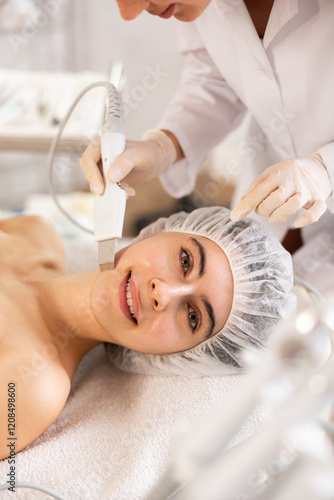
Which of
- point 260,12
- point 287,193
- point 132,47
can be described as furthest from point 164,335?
point 132,47

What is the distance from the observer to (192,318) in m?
1.23

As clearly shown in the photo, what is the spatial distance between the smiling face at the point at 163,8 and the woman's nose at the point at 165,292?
55 centimetres

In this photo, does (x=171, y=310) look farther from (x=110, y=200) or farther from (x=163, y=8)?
(x=163, y=8)

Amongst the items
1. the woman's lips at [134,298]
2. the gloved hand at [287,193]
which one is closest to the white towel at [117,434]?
the woman's lips at [134,298]

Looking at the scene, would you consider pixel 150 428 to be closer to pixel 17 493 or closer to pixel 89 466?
pixel 89 466

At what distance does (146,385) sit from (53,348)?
25 centimetres

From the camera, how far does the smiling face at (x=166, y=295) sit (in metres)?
1.19

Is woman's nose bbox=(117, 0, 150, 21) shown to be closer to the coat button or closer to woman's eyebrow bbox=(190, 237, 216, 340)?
the coat button

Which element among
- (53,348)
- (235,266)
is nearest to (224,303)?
(235,266)

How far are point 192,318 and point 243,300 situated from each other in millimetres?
132

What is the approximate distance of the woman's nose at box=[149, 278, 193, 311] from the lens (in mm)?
1151

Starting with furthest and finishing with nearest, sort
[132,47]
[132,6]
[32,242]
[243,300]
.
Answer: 1. [132,47]
2. [32,242]
3. [243,300]
4. [132,6]

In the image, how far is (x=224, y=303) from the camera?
120 centimetres

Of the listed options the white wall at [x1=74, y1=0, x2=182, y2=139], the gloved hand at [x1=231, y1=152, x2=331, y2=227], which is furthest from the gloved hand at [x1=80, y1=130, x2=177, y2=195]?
the white wall at [x1=74, y1=0, x2=182, y2=139]
